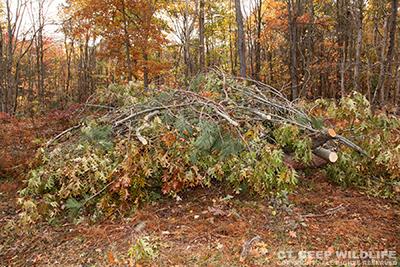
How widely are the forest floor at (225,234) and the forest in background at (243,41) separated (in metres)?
2.70

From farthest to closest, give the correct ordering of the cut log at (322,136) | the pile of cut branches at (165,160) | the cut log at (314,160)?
the cut log at (314,160), the cut log at (322,136), the pile of cut branches at (165,160)

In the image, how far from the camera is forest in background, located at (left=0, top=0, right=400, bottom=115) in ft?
A: 25.5

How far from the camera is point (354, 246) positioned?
2.19 metres

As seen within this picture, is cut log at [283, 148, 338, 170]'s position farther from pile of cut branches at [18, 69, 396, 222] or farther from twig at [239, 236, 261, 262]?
twig at [239, 236, 261, 262]

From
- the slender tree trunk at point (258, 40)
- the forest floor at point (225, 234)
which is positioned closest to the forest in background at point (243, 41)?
the slender tree trunk at point (258, 40)

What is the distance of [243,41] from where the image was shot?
810 centimetres

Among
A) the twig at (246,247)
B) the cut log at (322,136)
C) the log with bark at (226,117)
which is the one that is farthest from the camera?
the log with bark at (226,117)

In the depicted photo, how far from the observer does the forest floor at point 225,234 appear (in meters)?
2.17

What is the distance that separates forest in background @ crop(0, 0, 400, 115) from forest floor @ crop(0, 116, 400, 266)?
2.70 metres

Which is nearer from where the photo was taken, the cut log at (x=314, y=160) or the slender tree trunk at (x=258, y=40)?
the cut log at (x=314, y=160)

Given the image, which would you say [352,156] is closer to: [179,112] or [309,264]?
[309,264]

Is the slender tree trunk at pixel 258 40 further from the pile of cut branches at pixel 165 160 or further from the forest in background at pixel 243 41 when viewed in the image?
the pile of cut branches at pixel 165 160

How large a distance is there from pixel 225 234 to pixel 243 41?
7.23 m

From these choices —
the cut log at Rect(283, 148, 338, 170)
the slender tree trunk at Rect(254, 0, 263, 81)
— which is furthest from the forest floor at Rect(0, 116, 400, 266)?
the slender tree trunk at Rect(254, 0, 263, 81)
